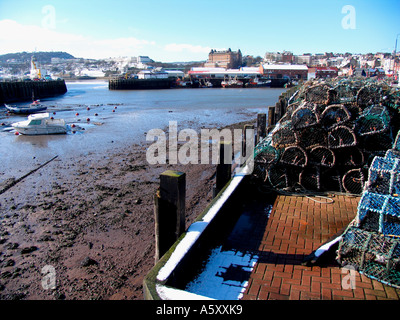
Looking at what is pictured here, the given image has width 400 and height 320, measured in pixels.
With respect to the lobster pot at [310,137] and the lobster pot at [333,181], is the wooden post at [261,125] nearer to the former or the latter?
the lobster pot at [310,137]

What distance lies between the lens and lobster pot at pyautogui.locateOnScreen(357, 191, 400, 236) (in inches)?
132

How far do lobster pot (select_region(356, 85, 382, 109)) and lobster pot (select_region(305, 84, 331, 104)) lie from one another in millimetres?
678

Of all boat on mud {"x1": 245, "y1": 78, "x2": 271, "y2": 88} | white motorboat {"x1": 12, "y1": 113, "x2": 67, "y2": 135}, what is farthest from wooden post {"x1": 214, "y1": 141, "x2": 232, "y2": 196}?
boat on mud {"x1": 245, "y1": 78, "x2": 271, "y2": 88}

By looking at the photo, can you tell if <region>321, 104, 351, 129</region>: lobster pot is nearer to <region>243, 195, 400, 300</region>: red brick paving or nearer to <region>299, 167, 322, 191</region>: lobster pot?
<region>299, 167, 322, 191</region>: lobster pot

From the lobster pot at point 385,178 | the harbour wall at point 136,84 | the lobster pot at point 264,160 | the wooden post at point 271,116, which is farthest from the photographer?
the harbour wall at point 136,84

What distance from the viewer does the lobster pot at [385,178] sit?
377cm

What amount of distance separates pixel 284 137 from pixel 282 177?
795 millimetres

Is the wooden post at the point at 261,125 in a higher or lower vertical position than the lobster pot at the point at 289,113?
lower

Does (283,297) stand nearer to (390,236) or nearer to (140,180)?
(390,236)

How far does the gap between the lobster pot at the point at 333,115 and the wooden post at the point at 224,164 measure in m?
1.84

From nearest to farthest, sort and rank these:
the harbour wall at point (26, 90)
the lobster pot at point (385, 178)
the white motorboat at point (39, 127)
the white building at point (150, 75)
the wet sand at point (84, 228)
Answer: the lobster pot at point (385, 178) → the wet sand at point (84, 228) → the white motorboat at point (39, 127) → the harbour wall at point (26, 90) → the white building at point (150, 75)

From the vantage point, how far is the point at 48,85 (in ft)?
201

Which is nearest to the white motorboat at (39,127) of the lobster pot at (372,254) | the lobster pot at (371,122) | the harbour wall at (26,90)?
the lobster pot at (371,122)
